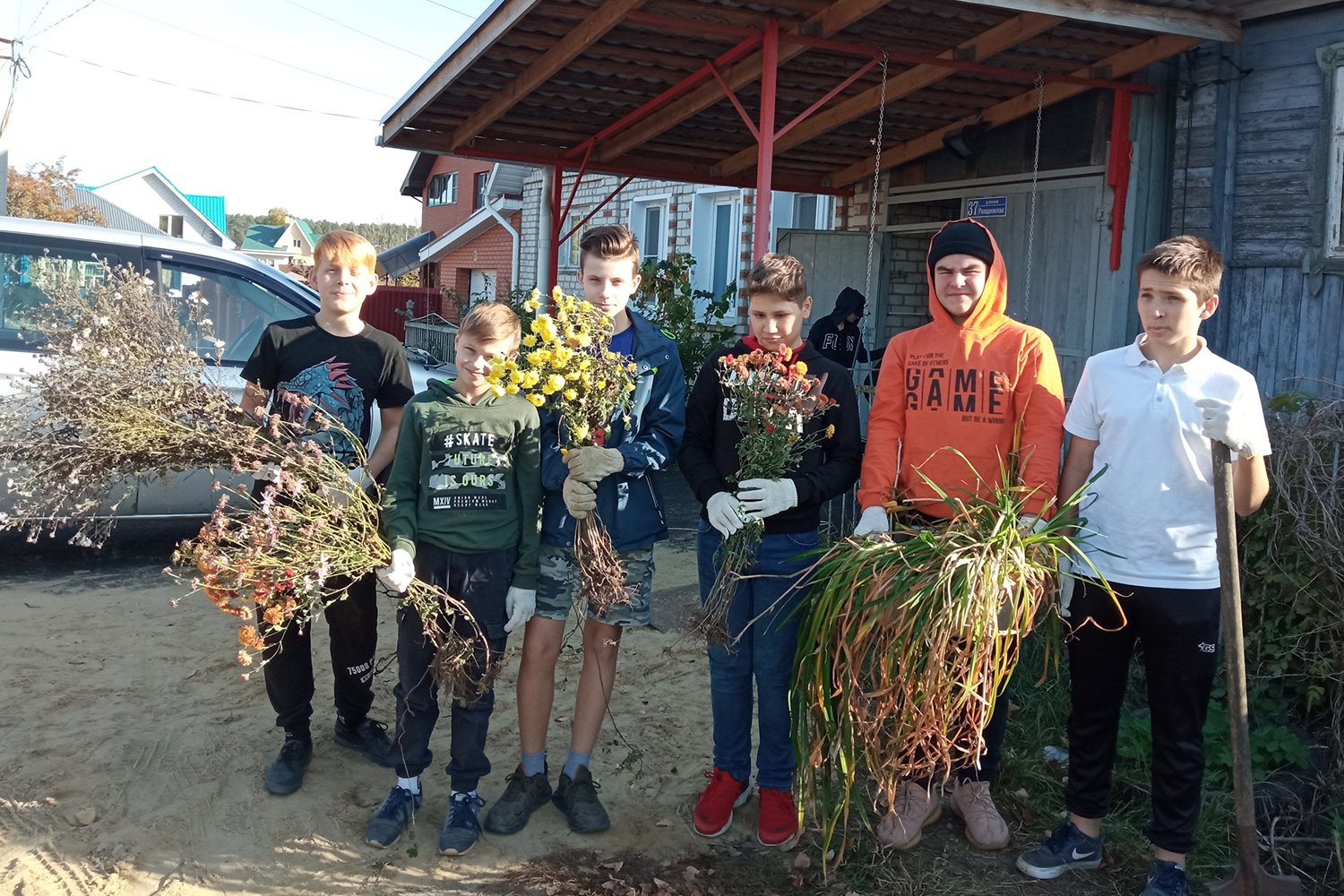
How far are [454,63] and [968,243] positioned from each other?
5.68 m

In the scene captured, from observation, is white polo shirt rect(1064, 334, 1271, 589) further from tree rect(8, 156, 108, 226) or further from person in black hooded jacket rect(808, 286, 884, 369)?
tree rect(8, 156, 108, 226)

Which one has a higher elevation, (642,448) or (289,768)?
(642,448)

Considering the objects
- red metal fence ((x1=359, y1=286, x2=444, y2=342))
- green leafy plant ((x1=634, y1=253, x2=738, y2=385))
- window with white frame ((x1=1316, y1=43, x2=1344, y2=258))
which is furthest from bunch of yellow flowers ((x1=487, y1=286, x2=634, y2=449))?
red metal fence ((x1=359, y1=286, x2=444, y2=342))

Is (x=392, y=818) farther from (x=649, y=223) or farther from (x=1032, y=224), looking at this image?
(x=649, y=223)

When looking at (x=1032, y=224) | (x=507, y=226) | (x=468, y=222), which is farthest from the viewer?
(x=468, y=222)

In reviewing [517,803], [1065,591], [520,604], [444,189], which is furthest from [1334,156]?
[444,189]

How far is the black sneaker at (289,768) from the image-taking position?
11.6ft

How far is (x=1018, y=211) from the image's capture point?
851 cm

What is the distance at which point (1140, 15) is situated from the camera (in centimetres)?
582

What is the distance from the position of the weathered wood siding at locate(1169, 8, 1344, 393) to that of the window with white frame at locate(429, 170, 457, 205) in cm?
2829

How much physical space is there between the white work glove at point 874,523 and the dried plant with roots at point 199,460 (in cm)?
117

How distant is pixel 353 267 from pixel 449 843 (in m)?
1.82

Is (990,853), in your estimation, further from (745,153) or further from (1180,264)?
(745,153)

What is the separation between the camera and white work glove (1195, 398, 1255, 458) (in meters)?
2.65
